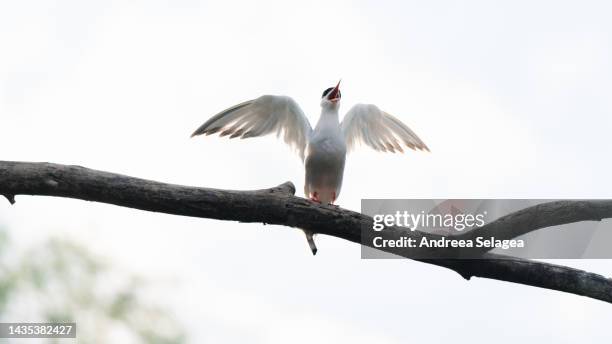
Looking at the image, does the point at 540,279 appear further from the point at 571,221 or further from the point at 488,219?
the point at 488,219

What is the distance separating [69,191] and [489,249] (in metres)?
2.84

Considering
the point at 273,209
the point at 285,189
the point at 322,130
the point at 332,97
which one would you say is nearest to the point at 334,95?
the point at 332,97

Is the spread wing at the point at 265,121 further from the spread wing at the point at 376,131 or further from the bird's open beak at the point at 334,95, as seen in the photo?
the spread wing at the point at 376,131

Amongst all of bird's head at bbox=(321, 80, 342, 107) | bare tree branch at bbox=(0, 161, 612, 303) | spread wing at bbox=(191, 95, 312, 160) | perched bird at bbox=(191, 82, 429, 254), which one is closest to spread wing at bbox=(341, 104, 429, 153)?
perched bird at bbox=(191, 82, 429, 254)

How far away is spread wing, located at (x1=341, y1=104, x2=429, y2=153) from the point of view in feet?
27.2

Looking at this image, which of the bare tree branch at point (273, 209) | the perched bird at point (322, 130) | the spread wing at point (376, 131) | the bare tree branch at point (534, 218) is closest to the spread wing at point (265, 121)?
the perched bird at point (322, 130)

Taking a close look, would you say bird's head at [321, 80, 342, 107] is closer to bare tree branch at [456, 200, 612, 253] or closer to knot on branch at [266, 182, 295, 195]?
knot on branch at [266, 182, 295, 195]

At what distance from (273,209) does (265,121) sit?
9.59 feet

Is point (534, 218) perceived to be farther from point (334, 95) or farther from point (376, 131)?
point (376, 131)

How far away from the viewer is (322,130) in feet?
25.1

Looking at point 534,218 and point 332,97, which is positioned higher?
point 332,97

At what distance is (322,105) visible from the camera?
26.8 feet

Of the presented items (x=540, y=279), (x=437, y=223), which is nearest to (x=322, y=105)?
(x=437, y=223)

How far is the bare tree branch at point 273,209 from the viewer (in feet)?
16.9
